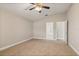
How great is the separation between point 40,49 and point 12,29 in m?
0.71

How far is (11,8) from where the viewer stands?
86.6 inches

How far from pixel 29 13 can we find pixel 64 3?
29.1 inches

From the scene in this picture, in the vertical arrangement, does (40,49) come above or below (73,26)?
below

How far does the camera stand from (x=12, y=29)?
2.28m

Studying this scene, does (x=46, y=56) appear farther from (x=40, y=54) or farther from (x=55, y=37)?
(x=55, y=37)

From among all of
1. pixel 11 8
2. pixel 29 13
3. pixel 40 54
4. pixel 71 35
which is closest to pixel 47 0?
pixel 29 13

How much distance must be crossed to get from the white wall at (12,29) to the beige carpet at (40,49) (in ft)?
0.47

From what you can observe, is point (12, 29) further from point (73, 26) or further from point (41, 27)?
point (73, 26)

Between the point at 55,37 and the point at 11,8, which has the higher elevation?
the point at 11,8

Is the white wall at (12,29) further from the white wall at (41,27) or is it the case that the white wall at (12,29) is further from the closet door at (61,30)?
the closet door at (61,30)

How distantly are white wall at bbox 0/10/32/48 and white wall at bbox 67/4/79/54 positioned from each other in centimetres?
85

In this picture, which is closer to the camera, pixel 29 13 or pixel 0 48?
pixel 0 48

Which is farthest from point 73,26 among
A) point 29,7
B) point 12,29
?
point 12,29

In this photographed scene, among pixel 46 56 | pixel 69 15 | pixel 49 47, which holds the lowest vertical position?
pixel 46 56
